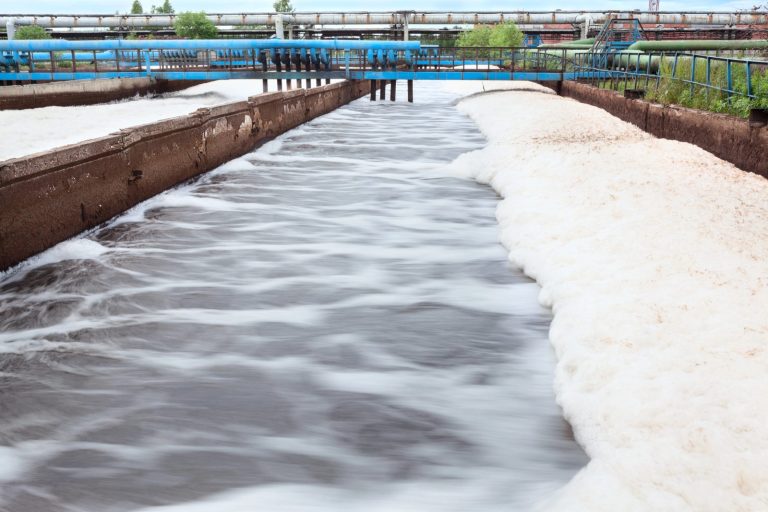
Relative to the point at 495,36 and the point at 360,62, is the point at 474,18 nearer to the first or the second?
the point at 495,36

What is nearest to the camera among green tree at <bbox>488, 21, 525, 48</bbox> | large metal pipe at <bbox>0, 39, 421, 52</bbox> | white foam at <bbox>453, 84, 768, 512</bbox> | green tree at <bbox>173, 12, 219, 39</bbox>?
white foam at <bbox>453, 84, 768, 512</bbox>

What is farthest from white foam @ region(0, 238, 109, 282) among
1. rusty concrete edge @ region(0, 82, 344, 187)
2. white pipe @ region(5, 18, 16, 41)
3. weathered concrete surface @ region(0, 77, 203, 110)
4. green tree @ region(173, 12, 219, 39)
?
white pipe @ region(5, 18, 16, 41)

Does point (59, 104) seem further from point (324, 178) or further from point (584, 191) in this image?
point (584, 191)

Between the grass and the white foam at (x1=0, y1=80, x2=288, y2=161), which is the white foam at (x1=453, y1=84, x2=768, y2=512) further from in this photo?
the white foam at (x1=0, y1=80, x2=288, y2=161)

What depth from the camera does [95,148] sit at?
7641 mm

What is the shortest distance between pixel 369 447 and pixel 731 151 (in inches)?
304

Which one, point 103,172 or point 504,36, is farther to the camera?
point 504,36

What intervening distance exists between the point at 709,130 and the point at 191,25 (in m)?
67.4

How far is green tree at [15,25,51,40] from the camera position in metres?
70.5

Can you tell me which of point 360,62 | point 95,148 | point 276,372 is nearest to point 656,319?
point 276,372

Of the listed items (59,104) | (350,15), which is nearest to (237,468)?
(59,104)

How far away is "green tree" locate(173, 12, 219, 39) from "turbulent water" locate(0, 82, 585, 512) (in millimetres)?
67152

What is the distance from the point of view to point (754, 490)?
9.95ft

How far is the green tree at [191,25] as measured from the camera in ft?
234
